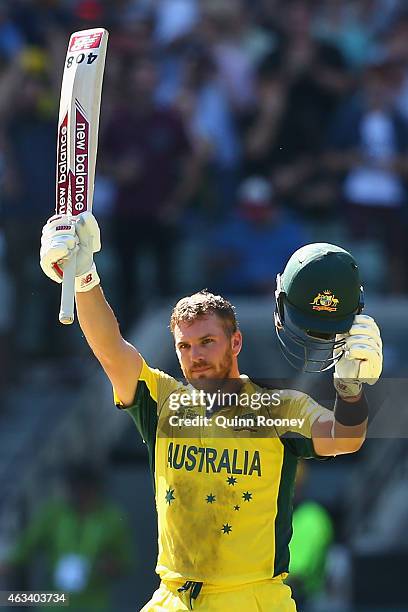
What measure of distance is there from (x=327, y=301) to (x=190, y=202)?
592 cm

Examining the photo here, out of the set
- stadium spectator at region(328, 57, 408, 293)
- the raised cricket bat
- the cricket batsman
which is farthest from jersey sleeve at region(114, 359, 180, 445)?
stadium spectator at region(328, 57, 408, 293)

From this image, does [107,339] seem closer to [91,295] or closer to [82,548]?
[91,295]

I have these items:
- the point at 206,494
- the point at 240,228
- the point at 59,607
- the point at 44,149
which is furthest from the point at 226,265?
the point at 206,494

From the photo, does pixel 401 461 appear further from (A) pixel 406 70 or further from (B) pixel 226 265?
(A) pixel 406 70

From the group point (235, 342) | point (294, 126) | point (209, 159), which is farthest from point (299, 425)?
point (294, 126)

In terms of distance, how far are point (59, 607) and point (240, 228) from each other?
2.99 meters

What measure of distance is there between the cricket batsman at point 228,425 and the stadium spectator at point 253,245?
5199 millimetres

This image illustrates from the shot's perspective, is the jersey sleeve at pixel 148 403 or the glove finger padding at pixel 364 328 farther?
the jersey sleeve at pixel 148 403

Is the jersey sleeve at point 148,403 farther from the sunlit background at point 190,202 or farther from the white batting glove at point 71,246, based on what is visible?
the sunlit background at point 190,202

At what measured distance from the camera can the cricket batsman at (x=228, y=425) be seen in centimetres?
453

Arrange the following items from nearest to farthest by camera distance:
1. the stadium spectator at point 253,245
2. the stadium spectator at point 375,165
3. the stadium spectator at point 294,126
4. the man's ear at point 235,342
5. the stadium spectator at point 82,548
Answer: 1. the man's ear at point 235,342
2. the stadium spectator at point 82,548
3. the stadium spectator at point 253,245
4. the stadium spectator at point 375,165
5. the stadium spectator at point 294,126

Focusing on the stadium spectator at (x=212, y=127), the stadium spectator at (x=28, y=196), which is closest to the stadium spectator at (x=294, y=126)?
the stadium spectator at (x=212, y=127)

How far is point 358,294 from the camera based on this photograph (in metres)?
4.57

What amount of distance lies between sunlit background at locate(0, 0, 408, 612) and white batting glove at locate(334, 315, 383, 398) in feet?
16.1
